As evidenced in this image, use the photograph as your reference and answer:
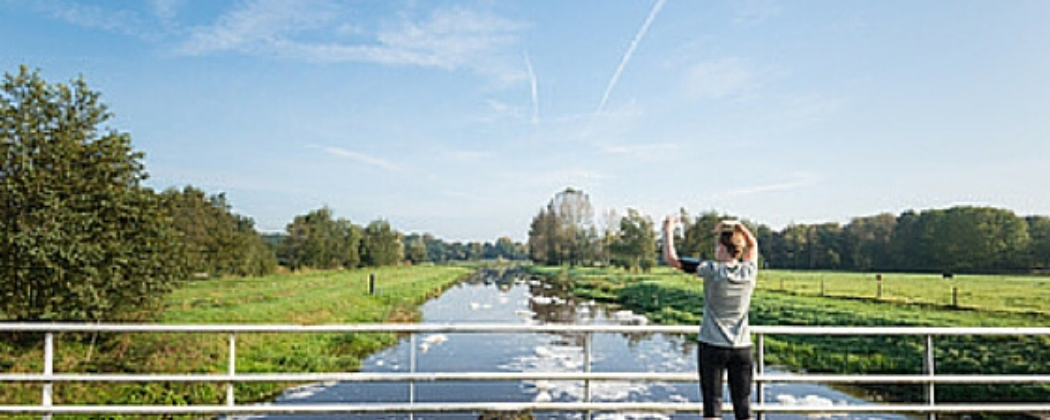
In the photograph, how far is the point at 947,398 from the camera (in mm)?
12797

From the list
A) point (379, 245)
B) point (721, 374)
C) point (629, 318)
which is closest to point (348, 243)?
point (379, 245)

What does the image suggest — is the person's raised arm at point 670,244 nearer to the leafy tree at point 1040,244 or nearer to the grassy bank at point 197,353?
the grassy bank at point 197,353

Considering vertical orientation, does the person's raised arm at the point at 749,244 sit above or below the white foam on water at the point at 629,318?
above

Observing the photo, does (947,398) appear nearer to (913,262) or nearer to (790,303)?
(790,303)

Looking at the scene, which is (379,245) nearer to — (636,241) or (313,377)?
(636,241)

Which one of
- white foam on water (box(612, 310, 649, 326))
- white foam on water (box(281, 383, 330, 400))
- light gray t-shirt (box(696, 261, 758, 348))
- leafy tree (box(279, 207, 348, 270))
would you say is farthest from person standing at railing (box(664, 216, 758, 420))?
leafy tree (box(279, 207, 348, 270))

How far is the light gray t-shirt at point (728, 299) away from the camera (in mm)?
3553

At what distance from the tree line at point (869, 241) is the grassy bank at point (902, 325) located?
11259mm

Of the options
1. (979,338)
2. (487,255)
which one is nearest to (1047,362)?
Answer: (979,338)

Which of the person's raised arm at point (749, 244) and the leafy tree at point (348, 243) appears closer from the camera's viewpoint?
the person's raised arm at point (749, 244)

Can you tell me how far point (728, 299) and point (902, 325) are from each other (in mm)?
20510

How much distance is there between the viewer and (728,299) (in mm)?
3572

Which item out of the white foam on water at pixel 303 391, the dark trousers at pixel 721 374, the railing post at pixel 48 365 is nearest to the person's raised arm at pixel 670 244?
the dark trousers at pixel 721 374

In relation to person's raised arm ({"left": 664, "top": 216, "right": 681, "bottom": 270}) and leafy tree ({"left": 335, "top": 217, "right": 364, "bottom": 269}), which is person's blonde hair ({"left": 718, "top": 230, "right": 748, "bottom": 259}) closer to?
person's raised arm ({"left": 664, "top": 216, "right": 681, "bottom": 270})
